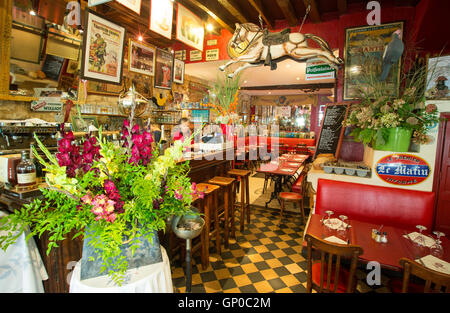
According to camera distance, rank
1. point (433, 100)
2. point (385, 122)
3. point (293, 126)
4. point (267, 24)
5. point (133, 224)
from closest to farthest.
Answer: point (133, 224), point (385, 122), point (433, 100), point (267, 24), point (293, 126)

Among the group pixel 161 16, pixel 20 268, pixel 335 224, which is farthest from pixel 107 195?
pixel 161 16

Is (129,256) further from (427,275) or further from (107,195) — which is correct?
(427,275)

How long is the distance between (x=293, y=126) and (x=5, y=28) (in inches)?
549

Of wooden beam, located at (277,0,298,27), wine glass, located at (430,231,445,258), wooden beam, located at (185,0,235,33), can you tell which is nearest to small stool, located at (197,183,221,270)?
wine glass, located at (430,231,445,258)

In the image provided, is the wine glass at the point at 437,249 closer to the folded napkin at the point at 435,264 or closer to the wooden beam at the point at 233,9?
the folded napkin at the point at 435,264

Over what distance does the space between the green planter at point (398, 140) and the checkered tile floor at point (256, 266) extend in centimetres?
195

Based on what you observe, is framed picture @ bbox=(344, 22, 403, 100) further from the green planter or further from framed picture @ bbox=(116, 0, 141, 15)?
framed picture @ bbox=(116, 0, 141, 15)

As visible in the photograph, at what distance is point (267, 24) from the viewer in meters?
4.87

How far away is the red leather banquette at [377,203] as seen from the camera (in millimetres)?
2734

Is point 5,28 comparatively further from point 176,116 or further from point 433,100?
point 433,100

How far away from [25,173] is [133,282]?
57.8 inches

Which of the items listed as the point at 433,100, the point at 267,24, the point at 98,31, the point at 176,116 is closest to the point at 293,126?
the point at 176,116

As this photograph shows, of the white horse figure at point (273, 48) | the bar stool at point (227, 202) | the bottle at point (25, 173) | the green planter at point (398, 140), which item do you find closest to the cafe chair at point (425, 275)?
the green planter at point (398, 140)

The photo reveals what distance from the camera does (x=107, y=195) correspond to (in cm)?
113
